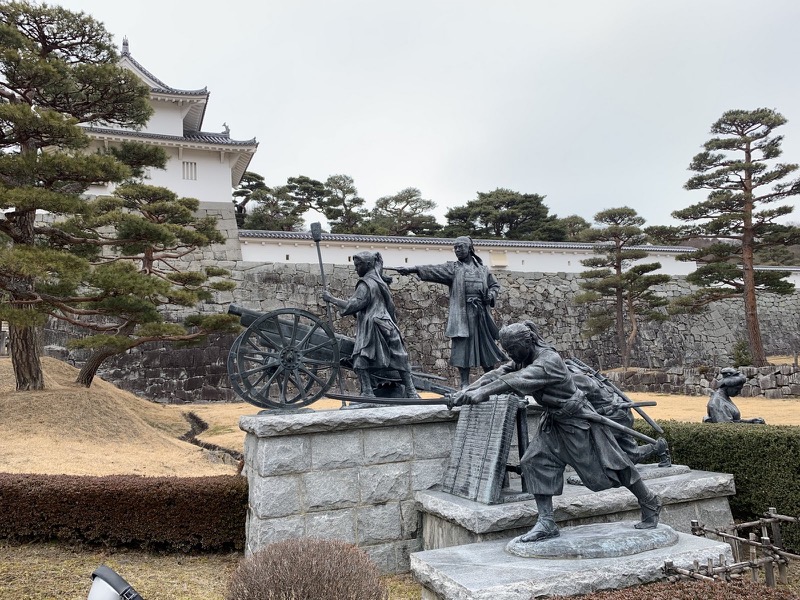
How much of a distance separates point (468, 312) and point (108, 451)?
568cm

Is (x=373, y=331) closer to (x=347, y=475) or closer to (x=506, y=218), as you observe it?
(x=347, y=475)

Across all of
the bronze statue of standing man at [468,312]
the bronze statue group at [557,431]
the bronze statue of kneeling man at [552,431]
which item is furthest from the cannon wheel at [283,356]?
the bronze statue of kneeling man at [552,431]

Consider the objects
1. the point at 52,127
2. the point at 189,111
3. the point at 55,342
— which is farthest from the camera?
the point at 189,111

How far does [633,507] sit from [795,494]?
1464 millimetres

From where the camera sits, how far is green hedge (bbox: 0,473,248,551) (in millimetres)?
5062

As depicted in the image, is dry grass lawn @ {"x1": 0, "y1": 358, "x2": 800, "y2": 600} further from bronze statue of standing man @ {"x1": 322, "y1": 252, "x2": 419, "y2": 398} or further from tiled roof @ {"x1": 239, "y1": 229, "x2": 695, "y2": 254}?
tiled roof @ {"x1": 239, "y1": 229, "x2": 695, "y2": 254}

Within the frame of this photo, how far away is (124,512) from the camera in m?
5.07

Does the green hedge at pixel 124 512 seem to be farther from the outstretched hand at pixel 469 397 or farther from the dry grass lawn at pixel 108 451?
the outstretched hand at pixel 469 397

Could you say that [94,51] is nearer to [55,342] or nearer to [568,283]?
[55,342]

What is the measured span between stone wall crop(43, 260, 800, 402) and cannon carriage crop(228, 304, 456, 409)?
11939 millimetres

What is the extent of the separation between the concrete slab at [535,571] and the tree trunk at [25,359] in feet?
30.9

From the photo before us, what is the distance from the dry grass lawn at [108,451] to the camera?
4.36 meters

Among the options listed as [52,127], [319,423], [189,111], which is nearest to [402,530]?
[319,423]

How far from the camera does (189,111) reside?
20219 millimetres
